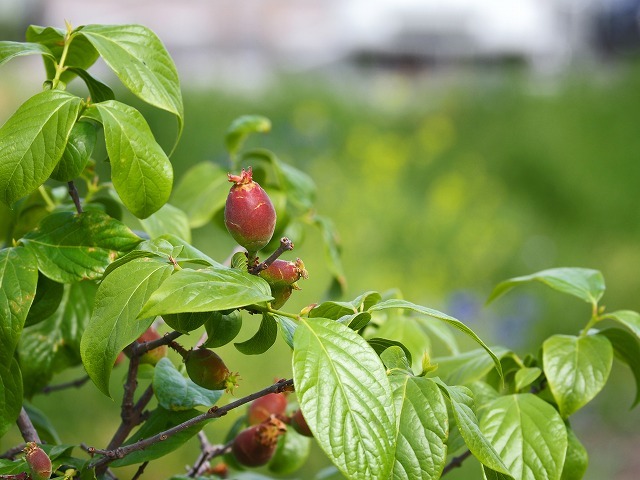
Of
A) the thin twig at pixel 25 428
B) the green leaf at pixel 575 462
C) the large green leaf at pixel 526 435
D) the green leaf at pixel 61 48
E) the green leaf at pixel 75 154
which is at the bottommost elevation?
the green leaf at pixel 575 462

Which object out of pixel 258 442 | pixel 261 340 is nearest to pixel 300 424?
pixel 258 442

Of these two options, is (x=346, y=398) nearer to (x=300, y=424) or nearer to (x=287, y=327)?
(x=287, y=327)

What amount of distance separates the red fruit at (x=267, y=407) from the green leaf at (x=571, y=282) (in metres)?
0.21

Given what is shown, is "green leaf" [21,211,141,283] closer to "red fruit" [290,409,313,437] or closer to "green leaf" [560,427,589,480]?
"red fruit" [290,409,313,437]

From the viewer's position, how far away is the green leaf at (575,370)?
0.67m

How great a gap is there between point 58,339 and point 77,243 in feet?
0.70

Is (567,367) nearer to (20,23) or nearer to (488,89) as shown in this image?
(488,89)

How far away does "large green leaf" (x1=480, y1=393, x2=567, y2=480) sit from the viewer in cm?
61

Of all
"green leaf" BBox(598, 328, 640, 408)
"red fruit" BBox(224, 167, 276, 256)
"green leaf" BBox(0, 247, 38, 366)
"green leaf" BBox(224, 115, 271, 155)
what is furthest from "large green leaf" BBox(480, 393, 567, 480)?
"green leaf" BBox(224, 115, 271, 155)

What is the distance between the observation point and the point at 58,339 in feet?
2.67

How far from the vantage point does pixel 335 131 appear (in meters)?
4.02

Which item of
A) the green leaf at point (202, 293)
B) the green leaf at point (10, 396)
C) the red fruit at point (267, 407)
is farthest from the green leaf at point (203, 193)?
the green leaf at point (202, 293)

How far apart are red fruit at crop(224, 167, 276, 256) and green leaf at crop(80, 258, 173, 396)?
51 millimetres

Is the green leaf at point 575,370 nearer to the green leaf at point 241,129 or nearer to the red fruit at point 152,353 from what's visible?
the red fruit at point 152,353
